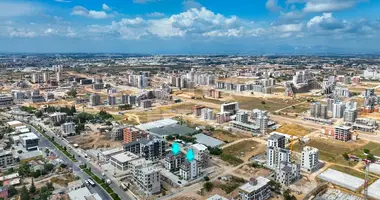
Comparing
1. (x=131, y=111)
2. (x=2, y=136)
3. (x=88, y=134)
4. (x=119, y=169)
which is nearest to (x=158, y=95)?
(x=131, y=111)

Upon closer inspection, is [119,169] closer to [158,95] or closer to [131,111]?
[131,111]

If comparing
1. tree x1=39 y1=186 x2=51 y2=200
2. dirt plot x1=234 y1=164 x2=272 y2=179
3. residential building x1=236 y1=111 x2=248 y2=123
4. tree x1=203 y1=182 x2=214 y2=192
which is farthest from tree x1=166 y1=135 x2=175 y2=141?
tree x1=39 y1=186 x2=51 y2=200

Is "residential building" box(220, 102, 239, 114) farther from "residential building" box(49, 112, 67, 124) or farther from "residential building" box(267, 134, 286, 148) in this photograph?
"residential building" box(49, 112, 67, 124)

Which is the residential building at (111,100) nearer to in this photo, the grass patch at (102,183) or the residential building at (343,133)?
the grass patch at (102,183)

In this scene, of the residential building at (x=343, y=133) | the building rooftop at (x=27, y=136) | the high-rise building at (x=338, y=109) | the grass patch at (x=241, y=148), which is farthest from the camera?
the high-rise building at (x=338, y=109)

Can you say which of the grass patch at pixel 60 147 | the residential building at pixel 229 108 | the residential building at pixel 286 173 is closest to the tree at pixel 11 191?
the grass patch at pixel 60 147

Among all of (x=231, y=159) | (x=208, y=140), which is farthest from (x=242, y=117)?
(x=231, y=159)

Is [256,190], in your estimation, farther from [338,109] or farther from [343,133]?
[338,109]
